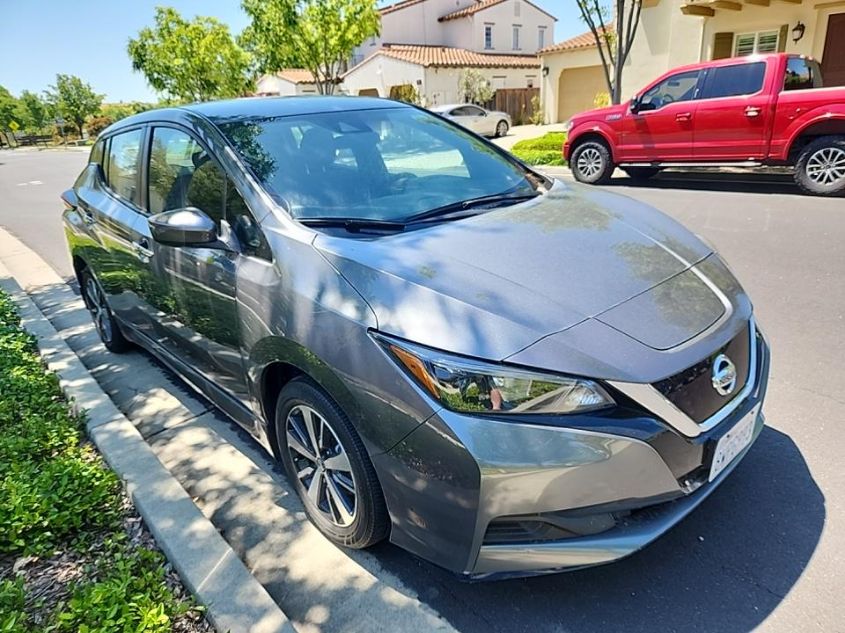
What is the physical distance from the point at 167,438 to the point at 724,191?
28.9ft

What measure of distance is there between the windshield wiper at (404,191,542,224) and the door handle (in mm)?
1644

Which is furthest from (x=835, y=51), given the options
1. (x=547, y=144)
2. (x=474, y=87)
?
(x=474, y=87)

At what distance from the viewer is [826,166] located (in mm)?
7906

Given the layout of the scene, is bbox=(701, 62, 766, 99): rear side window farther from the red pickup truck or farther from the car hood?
the car hood

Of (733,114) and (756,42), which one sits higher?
(756,42)

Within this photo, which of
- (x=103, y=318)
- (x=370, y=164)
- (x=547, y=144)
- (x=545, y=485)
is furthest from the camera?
(x=547, y=144)

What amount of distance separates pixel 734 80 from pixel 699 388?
8528 millimetres

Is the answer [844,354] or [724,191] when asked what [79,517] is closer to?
[844,354]

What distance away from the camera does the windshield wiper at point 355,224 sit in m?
2.40

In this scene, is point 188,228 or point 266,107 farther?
point 266,107

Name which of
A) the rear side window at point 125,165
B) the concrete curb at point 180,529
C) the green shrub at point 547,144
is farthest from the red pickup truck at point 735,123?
the concrete curb at point 180,529

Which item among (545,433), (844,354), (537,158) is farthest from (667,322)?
Answer: (537,158)

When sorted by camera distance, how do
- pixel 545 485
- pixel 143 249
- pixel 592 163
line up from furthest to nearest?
pixel 592 163 < pixel 143 249 < pixel 545 485

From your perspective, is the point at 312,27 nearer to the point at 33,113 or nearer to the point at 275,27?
the point at 275,27
